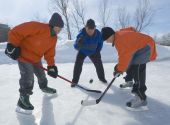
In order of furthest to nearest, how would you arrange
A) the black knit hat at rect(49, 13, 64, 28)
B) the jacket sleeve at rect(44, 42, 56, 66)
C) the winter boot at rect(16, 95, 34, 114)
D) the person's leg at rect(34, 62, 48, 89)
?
1. the person's leg at rect(34, 62, 48, 89)
2. the jacket sleeve at rect(44, 42, 56, 66)
3. the black knit hat at rect(49, 13, 64, 28)
4. the winter boot at rect(16, 95, 34, 114)

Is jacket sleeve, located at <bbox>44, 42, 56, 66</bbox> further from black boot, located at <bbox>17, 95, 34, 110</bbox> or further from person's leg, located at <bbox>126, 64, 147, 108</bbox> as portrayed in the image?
person's leg, located at <bbox>126, 64, 147, 108</bbox>

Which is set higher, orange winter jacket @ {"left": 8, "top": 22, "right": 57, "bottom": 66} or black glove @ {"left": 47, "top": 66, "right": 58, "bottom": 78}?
orange winter jacket @ {"left": 8, "top": 22, "right": 57, "bottom": 66}

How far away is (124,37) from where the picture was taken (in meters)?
3.50

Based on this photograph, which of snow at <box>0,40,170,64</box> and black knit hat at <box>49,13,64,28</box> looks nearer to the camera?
black knit hat at <box>49,13,64,28</box>

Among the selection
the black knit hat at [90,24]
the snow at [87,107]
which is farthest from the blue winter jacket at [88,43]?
the snow at [87,107]

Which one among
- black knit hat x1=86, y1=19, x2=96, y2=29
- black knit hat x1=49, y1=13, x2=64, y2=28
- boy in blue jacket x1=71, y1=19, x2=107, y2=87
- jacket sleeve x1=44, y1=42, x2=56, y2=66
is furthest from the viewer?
boy in blue jacket x1=71, y1=19, x2=107, y2=87

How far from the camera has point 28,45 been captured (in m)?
3.65

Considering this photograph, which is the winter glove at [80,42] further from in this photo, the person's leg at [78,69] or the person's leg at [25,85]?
the person's leg at [25,85]

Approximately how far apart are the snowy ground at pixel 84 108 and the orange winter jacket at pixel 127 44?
0.56m

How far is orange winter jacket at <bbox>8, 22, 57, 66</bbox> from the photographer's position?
136 inches

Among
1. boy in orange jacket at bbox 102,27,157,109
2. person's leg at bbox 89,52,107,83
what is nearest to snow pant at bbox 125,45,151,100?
boy in orange jacket at bbox 102,27,157,109

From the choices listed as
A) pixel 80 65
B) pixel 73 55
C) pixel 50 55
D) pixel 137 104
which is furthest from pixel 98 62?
pixel 73 55

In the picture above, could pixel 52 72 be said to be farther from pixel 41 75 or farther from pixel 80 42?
pixel 80 42

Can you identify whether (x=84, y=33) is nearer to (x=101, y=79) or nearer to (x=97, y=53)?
(x=97, y=53)
